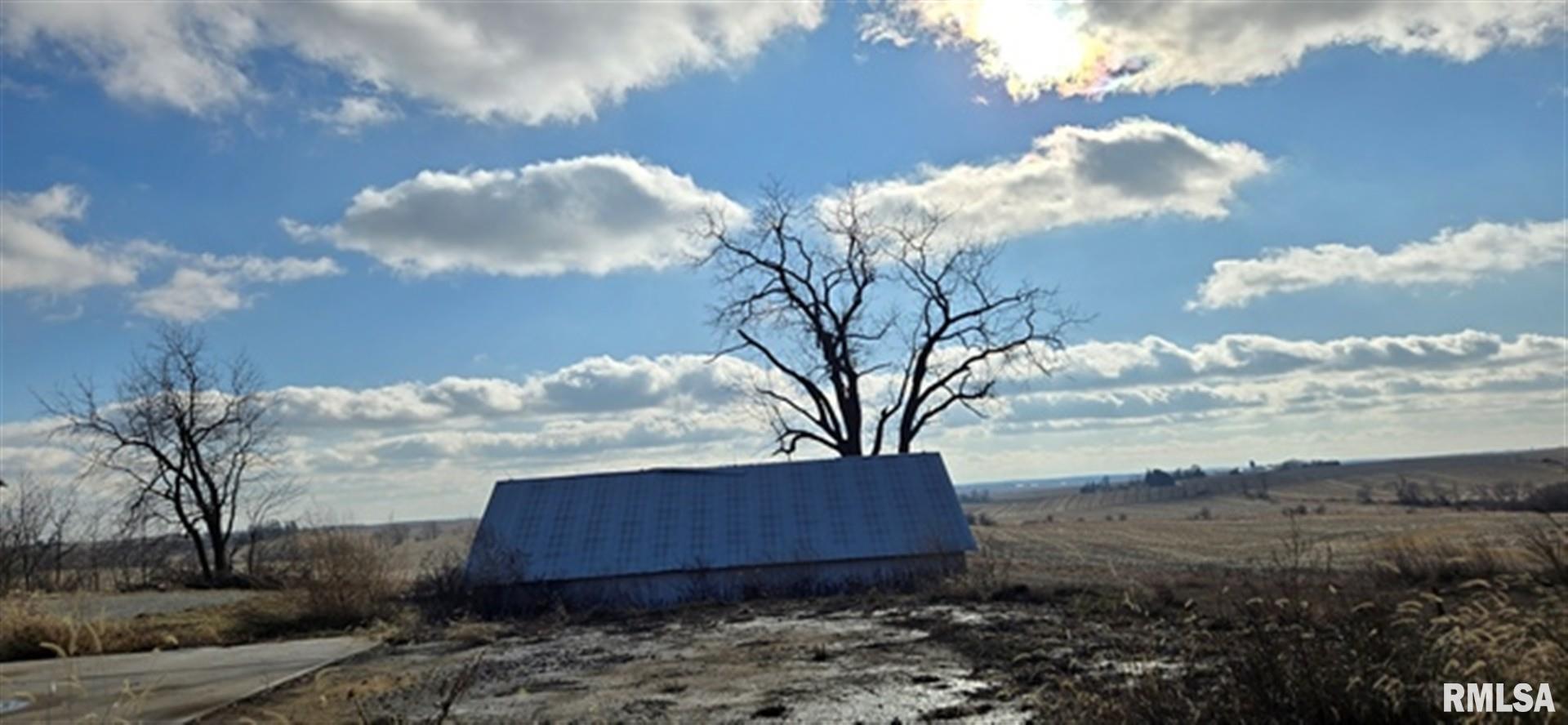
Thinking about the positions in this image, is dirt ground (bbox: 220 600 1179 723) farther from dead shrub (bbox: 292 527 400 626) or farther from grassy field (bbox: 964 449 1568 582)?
dead shrub (bbox: 292 527 400 626)

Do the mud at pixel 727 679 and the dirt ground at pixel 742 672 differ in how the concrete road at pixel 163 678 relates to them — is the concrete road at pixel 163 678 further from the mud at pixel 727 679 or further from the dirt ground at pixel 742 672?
the mud at pixel 727 679

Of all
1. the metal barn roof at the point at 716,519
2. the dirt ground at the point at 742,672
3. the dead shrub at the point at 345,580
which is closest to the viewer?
the dirt ground at the point at 742,672

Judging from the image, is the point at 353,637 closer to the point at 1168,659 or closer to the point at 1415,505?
the point at 1168,659

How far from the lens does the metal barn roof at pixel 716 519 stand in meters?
21.9

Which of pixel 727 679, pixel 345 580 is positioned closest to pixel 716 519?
pixel 345 580

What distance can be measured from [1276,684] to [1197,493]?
98.5 m

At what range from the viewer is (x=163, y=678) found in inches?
386

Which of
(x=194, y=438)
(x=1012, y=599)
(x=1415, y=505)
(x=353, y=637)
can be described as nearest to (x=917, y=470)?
(x=1012, y=599)

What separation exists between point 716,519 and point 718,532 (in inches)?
18.5

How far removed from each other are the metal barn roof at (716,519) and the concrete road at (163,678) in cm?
594

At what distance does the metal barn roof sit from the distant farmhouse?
28mm

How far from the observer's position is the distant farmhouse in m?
21.6

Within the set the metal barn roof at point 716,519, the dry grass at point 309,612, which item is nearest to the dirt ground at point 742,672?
the dry grass at point 309,612

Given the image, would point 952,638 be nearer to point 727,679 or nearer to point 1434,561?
point 727,679
